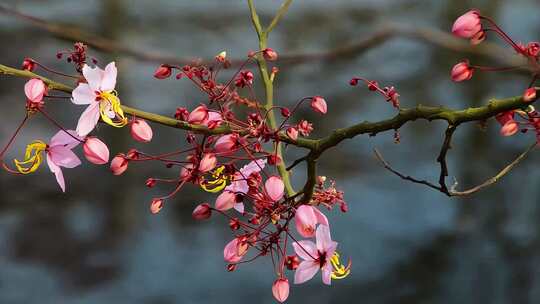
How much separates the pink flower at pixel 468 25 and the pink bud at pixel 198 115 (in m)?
0.11

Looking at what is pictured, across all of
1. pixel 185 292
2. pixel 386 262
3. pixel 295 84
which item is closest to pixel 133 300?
pixel 185 292

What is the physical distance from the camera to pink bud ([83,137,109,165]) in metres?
0.30

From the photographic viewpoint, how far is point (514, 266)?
63.7 inches

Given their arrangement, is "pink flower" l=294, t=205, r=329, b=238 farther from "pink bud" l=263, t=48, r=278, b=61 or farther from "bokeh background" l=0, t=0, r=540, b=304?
"bokeh background" l=0, t=0, r=540, b=304

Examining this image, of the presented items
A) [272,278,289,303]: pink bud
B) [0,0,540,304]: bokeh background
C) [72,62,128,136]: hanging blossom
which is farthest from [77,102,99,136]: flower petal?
[0,0,540,304]: bokeh background

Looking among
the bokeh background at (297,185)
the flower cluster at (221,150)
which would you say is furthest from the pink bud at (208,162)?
the bokeh background at (297,185)

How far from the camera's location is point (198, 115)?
0.94 ft

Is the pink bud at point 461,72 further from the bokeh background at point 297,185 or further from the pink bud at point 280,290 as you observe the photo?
the bokeh background at point 297,185

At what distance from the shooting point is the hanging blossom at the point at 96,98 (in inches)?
11.6

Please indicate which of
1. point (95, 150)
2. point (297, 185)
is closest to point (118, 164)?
point (95, 150)

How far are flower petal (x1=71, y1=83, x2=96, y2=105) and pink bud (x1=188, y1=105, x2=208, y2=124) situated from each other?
1.7 inches

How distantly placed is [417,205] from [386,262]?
172mm

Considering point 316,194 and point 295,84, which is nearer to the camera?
point 316,194

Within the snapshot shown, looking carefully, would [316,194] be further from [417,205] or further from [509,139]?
[509,139]
